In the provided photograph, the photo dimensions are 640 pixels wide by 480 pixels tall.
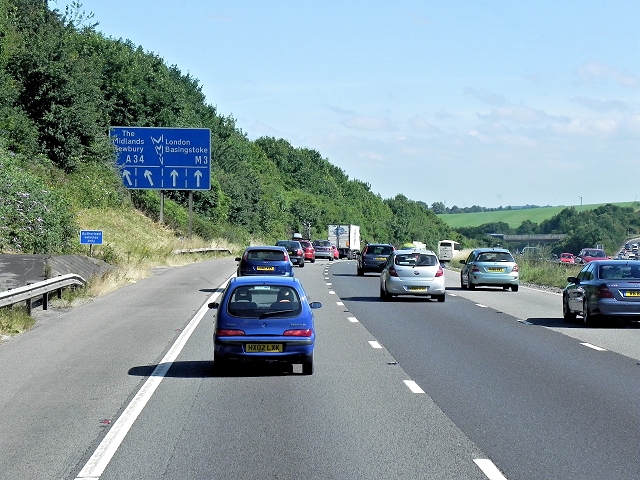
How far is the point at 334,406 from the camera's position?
433 inches

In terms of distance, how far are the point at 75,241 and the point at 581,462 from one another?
3122cm

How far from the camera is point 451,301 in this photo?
3003 centimetres

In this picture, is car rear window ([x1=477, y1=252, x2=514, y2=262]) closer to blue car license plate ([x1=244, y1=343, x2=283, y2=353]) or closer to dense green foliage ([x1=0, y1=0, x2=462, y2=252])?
dense green foliage ([x1=0, y1=0, x2=462, y2=252])

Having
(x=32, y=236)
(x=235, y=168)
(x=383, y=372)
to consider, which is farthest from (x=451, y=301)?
(x=235, y=168)

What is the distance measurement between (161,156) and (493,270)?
80.8ft

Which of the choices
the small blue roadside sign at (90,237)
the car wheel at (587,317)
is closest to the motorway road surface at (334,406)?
the car wheel at (587,317)

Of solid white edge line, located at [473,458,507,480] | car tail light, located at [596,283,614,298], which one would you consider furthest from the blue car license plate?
car tail light, located at [596,283,614,298]

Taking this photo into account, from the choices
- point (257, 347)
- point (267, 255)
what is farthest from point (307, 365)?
point (267, 255)

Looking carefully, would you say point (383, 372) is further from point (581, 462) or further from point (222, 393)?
point (581, 462)

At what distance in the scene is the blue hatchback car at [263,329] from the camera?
13.1m

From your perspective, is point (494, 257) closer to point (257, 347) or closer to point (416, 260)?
point (416, 260)

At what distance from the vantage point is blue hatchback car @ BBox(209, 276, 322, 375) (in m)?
13.1

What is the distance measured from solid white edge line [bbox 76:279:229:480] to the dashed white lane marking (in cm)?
300

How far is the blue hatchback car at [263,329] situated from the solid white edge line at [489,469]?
5100 millimetres
